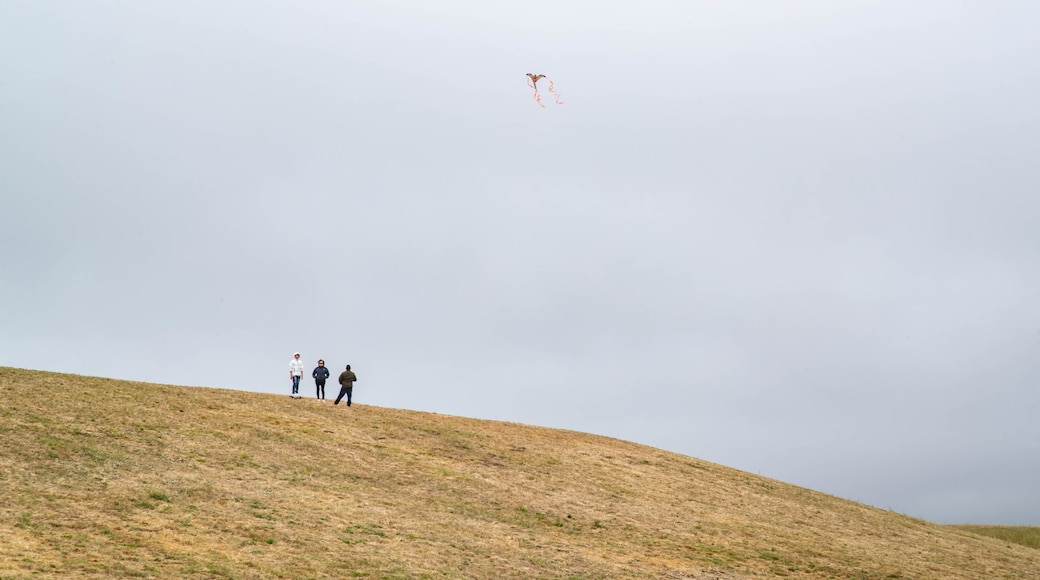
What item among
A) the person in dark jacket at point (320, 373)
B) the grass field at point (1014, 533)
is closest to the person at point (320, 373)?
the person in dark jacket at point (320, 373)

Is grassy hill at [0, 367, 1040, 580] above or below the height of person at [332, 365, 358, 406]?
below

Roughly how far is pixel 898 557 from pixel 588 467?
12801mm

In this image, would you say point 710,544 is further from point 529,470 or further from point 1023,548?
point 1023,548

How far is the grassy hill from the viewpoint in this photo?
2341 centimetres

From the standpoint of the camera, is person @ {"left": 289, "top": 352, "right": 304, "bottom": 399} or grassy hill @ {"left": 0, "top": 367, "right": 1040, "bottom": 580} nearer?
grassy hill @ {"left": 0, "top": 367, "right": 1040, "bottom": 580}

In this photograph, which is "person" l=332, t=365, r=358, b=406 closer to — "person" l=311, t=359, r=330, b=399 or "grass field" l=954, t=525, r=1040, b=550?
"person" l=311, t=359, r=330, b=399

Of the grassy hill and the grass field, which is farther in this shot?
the grass field

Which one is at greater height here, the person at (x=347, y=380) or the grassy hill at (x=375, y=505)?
the person at (x=347, y=380)

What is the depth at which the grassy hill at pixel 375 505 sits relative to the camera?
76.8ft

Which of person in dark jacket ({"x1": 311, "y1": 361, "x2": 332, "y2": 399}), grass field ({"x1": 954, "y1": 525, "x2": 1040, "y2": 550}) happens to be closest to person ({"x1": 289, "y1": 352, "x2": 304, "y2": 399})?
person in dark jacket ({"x1": 311, "y1": 361, "x2": 332, "y2": 399})

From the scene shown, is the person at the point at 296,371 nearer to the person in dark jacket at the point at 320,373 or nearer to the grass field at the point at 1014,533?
the person in dark jacket at the point at 320,373

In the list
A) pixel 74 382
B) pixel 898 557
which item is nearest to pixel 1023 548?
pixel 898 557

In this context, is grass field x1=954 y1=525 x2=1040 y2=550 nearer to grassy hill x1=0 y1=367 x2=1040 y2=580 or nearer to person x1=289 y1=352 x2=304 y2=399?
grassy hill x1=0 y1=367 x2=1040 y2=580

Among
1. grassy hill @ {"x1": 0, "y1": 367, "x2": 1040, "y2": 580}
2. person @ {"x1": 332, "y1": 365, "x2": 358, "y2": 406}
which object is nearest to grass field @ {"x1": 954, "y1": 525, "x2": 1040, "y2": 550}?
grassy hill @ {"x1": 0, "y1": 367, "x2": 1040, "y2": 580}
